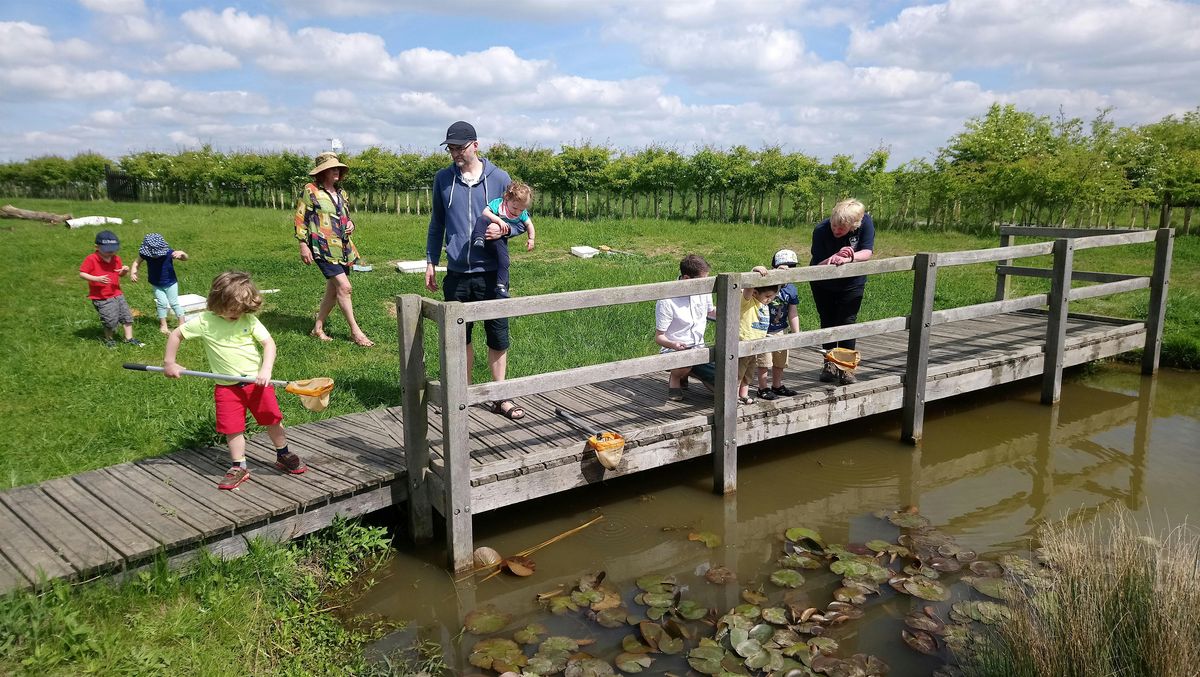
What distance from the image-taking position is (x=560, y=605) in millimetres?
4367

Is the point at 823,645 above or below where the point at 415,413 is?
below

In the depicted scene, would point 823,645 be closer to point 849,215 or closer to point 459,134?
point 849,215

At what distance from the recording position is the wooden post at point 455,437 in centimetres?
443

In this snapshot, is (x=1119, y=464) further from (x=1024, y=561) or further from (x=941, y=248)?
(x=941, y=248)

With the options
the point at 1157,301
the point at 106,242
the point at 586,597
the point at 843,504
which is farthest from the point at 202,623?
the point at 1157,301

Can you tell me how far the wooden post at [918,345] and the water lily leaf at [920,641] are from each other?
3062 mm

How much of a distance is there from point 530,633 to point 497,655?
241 millimetres

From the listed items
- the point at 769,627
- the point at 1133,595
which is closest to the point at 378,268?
the point at 769,627

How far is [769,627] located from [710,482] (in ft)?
6.66

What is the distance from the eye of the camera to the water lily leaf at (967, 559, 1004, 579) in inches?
184

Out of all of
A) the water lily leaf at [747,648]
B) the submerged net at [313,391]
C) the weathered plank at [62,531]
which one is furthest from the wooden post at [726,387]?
the weathered plank at [62,531]

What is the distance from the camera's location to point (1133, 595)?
128 inches

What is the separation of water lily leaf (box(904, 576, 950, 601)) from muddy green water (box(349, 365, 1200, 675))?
0.06 m

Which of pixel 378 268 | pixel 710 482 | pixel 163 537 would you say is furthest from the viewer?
pixel 378 268
